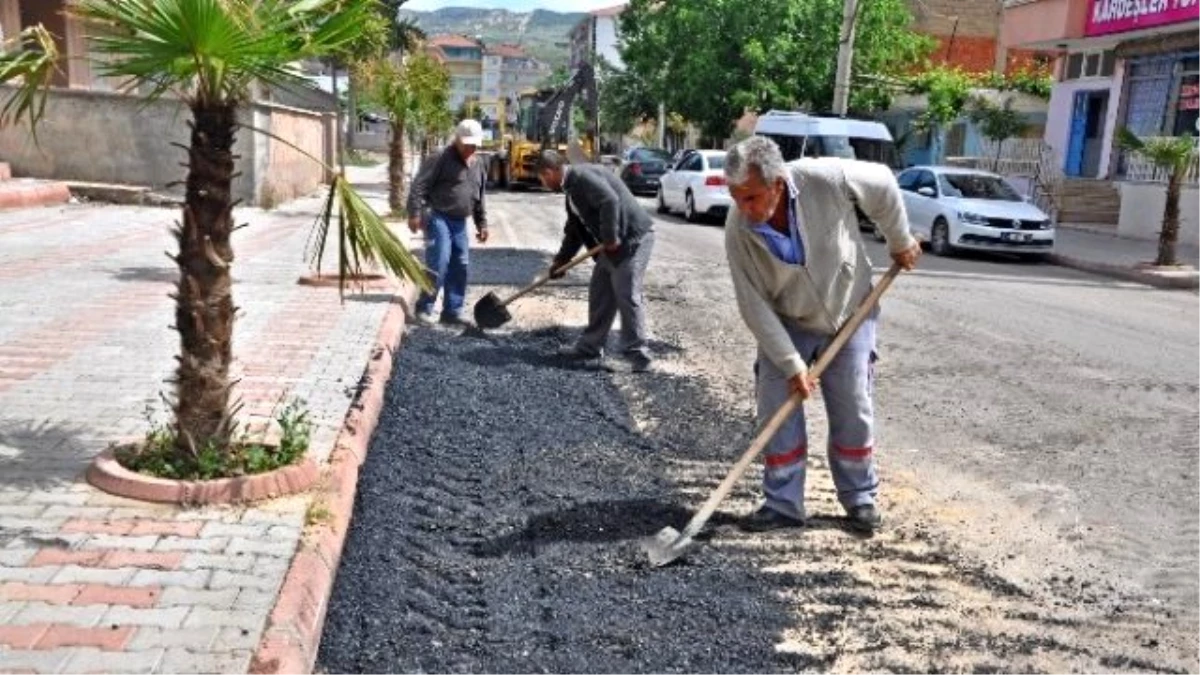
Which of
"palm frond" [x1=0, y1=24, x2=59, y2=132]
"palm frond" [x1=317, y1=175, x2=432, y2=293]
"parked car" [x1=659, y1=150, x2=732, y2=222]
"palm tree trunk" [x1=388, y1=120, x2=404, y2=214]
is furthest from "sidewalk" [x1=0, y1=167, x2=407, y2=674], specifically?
"parked car" [x1=659, y1=150, x2=732, y2=222]

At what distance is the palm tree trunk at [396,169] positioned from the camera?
1681 centimetres

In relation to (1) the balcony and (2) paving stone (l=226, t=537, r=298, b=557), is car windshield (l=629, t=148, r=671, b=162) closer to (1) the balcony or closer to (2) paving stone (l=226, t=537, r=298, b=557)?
(1) the balcony

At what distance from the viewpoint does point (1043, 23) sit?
2533 cm

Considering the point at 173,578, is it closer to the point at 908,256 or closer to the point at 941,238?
the point at 908,256

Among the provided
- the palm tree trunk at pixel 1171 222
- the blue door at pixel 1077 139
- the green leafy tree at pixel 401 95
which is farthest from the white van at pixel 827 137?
the green leafy tree at pixel 401 95

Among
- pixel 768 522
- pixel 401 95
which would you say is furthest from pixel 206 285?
pixel 401 95

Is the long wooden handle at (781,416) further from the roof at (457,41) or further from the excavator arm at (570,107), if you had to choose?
the roof at (457,41)

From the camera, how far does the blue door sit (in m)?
26.1

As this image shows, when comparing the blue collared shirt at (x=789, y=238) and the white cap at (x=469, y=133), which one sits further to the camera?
the white cap at (x=469, y=133)

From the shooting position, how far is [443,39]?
537 ft

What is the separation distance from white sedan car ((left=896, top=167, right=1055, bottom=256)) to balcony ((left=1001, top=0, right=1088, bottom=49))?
304 inches

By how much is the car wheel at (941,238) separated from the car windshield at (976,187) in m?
0.62

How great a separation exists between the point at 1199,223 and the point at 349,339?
1757cm

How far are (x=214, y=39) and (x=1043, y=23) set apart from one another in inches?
1003
